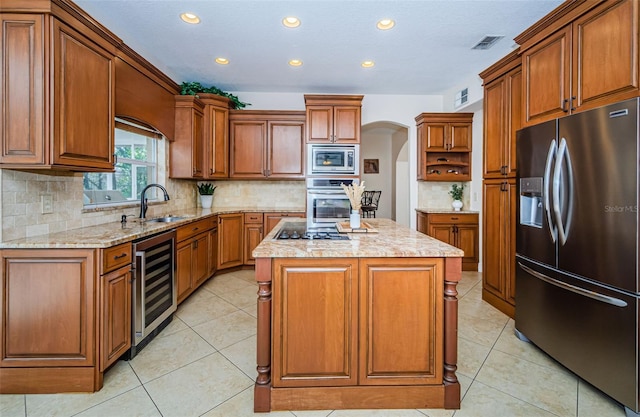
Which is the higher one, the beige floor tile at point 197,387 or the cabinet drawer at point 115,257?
the cabinet drawer at point 115,257

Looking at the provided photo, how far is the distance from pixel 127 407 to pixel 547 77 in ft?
11.4

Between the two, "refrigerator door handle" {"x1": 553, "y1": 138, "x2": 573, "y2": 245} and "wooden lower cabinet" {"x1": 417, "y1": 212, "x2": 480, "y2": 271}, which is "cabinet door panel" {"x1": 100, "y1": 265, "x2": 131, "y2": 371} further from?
"wooden lower cabinet" {"x1": 417, "y1": 212, "x2": 480, "y2": 271}

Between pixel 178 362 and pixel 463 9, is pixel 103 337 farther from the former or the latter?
pixel 463 9

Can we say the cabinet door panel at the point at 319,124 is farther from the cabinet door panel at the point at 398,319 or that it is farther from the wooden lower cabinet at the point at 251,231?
the cabinet door panel at the point at 398,319

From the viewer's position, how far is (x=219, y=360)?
212 centimetres

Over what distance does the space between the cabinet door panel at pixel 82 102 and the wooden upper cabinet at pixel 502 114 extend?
3.28 m

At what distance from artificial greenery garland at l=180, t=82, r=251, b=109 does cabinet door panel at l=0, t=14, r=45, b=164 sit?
233 cm

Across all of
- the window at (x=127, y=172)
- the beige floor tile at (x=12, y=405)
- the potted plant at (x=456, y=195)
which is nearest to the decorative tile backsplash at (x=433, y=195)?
the potted plant at (x=456, y=195)

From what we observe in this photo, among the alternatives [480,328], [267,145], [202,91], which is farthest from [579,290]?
[202,91]

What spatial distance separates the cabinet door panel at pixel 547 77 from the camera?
2.00 m

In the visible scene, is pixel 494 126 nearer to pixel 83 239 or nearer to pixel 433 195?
pixel 433 195

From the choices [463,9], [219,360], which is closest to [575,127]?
[463,9]

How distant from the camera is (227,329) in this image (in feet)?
8.54

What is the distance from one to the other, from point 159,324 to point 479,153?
466cm
